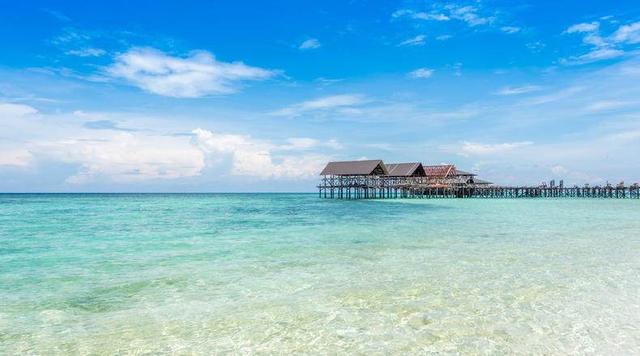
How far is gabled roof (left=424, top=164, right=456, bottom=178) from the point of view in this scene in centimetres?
6240

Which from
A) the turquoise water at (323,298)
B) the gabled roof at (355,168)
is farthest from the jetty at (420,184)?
the turquoise water at (323,298)

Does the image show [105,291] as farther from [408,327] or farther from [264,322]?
[408,327]

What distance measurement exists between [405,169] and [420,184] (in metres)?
4.84

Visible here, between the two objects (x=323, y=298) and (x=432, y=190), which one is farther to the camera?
(x=432, y=190)

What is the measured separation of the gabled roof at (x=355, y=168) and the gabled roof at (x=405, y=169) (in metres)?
1.32

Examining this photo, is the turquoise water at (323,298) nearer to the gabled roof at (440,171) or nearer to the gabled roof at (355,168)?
the gabled roof at (355,168)

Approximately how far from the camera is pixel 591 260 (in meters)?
10.3

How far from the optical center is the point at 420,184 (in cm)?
6128

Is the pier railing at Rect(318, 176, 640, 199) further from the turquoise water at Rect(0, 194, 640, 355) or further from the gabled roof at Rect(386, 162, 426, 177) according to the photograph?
the turquoise water at Rect(0, 194, 640, 355)

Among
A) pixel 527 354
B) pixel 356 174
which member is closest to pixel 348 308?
pixel 527 354

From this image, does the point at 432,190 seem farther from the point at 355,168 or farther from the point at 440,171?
the point at 355,168

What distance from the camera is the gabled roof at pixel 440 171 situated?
62.4 metres

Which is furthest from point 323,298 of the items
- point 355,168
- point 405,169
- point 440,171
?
point 440,171

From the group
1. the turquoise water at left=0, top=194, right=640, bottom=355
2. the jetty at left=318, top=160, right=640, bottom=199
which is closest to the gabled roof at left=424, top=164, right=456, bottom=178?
the jetty at left=318, top=160, right=640, bottom=199
